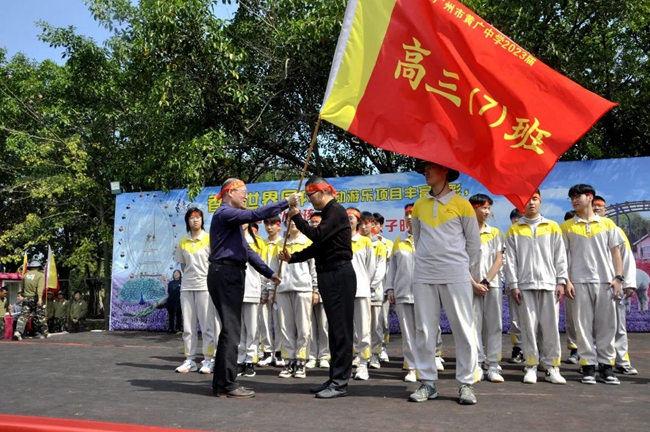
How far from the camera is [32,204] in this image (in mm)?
25562

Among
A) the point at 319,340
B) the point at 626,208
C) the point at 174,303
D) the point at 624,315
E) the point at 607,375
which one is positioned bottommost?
the point at 607,375

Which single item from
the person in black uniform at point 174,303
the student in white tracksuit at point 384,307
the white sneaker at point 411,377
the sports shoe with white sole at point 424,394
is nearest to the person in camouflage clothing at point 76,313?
the person in black uniform at point 174,303

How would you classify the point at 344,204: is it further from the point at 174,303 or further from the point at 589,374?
the point at 589,374

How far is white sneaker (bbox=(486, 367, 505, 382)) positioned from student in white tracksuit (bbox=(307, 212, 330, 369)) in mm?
2139

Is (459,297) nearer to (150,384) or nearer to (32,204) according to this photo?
(150,384)

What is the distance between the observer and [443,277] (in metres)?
5.62

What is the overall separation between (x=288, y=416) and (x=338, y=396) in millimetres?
949

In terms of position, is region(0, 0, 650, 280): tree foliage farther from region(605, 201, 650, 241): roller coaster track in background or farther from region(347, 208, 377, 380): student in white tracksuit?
region(347, 208, 377, 380): student in white tracksuit

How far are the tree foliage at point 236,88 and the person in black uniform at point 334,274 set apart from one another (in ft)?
24.9

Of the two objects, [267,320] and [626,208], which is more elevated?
[626,208]

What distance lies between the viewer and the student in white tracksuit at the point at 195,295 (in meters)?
7.89

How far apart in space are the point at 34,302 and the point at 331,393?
1162 cm

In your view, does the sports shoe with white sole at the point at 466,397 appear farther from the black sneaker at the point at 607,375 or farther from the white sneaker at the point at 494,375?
the black sneaker at the point at 607,375

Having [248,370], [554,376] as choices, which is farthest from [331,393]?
[554,376]
